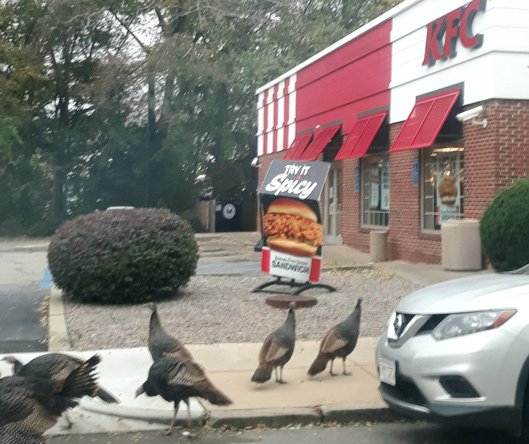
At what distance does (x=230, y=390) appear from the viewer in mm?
7652

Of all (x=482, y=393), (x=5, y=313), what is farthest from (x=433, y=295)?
(x=5, y=313)

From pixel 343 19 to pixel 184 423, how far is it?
32.6 meters

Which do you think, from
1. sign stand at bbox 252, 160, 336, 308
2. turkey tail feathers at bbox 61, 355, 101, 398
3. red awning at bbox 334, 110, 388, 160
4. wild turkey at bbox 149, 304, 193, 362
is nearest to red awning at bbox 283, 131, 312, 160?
red awning at bbox 334, 110, 388, 160

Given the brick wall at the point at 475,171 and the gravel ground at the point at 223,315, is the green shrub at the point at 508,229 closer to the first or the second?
the brick wall at the point at 475,171

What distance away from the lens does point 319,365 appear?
7.88m

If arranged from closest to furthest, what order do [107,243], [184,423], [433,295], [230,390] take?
[433,295] < [184,423] < [230,390] < [107,243]

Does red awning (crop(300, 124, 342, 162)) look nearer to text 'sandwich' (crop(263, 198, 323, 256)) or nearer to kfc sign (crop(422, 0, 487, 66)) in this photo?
kfc sign (crop(422, 0, 487, 66))

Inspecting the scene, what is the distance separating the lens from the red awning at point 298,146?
23219mm

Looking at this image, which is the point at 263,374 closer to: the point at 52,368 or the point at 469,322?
the point at 52,368

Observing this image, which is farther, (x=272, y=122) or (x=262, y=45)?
(x=262, y=45)

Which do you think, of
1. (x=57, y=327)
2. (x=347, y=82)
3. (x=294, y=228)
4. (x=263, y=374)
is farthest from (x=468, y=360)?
(x=347, y=82)

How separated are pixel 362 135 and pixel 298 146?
16.5 ft

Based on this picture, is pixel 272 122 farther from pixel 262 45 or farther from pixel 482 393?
pixel 482 393

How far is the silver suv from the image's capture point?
545 cm
